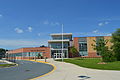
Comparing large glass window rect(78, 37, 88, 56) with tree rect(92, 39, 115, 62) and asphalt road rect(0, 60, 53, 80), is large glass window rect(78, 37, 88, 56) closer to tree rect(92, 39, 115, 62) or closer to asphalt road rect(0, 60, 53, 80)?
tree rect(92, 39, 115, 62)

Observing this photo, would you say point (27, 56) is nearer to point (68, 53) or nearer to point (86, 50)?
point (68, 53)

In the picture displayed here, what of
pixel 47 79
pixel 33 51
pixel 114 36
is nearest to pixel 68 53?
pixel 33 51

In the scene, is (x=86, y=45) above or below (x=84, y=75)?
above

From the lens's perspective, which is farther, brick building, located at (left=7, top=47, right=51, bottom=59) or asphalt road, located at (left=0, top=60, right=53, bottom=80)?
brick building, located at (left=7, top=47, right=51, bottom=59)

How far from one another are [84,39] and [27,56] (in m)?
26.6

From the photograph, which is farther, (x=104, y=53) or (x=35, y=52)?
(x=35, y=52)

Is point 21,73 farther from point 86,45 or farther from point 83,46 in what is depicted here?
point 86,45

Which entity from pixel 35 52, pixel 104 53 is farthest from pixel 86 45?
pixel 104 53

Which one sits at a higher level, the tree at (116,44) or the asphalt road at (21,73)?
the tree at (116,44)

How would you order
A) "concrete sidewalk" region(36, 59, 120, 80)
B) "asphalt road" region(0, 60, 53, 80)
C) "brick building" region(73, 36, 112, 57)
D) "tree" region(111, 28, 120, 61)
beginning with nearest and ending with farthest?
1. "concrete sidewalk" region(36, 59, 120, 80)
2. "asphalt road" region(0, 60, 53, 80)
3. "tree" region(111, 28, 120, 61)
4. "brick building" region(73, 36, 112, 57)

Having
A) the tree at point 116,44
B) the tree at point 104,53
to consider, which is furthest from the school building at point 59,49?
the tree at point 104,53

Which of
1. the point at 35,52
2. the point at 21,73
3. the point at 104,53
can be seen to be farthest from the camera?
the point at 35,52

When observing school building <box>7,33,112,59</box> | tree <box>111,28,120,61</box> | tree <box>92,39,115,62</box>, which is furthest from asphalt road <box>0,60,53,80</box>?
school building <box>7,33,112,59</box>

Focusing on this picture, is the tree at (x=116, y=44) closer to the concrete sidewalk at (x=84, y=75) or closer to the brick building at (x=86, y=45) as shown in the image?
the concrete sidewalk at (x=84, y=75)
